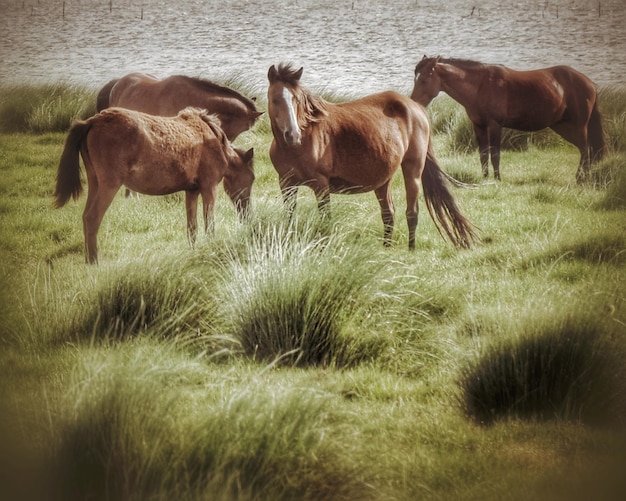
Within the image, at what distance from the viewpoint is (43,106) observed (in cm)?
317

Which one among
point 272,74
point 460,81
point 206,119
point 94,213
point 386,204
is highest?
point 272,74

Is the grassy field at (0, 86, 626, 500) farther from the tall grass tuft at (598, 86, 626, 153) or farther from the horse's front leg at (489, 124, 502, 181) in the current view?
the horse's front leg at (489, 124, 502, 181)

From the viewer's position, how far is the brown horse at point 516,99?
333 cm

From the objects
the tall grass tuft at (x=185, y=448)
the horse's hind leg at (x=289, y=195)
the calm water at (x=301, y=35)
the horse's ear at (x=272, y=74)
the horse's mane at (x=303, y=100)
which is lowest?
the tall grass tuft at (x=185, y=448)

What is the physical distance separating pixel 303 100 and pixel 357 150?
399 millimetres

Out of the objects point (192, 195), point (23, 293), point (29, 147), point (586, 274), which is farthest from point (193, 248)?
point (586, 274)

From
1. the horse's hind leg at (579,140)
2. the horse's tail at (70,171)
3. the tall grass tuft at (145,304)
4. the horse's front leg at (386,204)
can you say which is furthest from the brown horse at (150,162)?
the horse's hind leg at (579,140)

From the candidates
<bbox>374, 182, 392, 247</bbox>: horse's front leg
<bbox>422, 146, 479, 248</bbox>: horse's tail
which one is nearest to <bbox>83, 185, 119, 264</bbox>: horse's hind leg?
<bbox>374, 182, 392, 247</bbox>: horse's front leg

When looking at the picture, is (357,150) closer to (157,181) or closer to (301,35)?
(301,35)

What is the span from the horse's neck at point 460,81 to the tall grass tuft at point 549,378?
4.90 ft

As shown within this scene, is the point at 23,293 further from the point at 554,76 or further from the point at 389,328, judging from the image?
the point at 554,76

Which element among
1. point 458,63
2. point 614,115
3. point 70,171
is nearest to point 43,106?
point 70,171

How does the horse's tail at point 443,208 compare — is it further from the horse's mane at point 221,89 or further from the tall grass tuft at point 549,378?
the tall grass tuft at point 549,378

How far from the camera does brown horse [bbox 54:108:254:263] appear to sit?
2.88m
